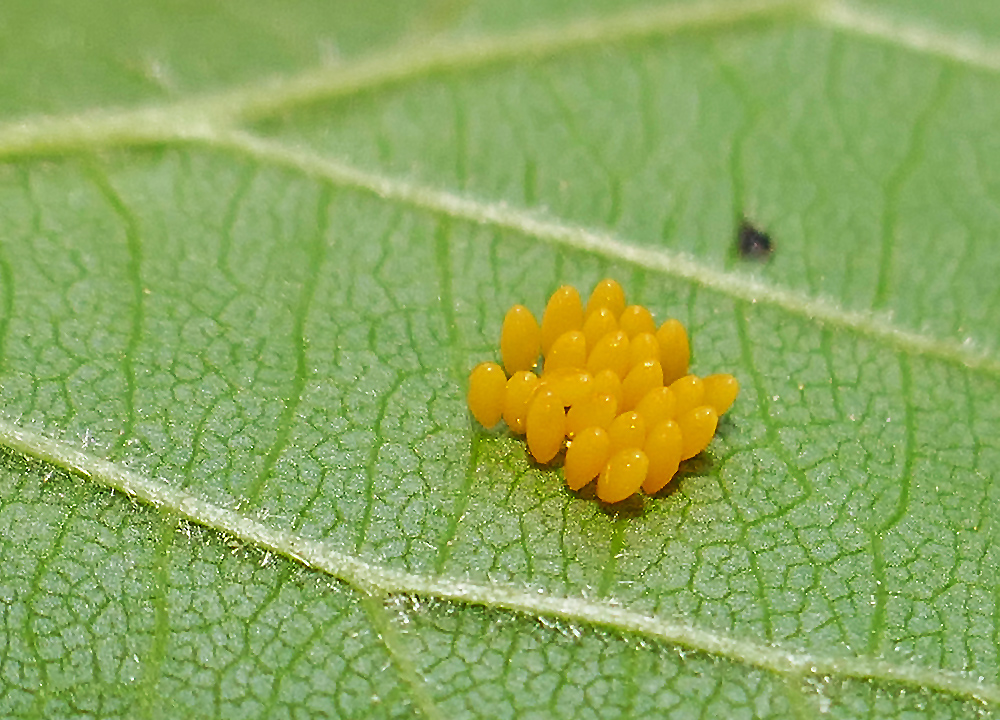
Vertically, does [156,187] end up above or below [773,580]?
above

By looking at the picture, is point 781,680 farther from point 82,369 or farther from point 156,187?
point 156,187

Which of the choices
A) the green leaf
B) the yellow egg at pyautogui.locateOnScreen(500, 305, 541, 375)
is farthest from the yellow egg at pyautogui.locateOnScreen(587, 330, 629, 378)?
the green leaf

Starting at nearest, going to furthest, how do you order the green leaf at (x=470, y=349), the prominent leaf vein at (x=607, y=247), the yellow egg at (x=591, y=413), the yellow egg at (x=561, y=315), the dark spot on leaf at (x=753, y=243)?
the green leaf at (x=470, y=349) < the yellow egg at (x=591, y=413) < the yellow egg at (x=561, y=315) < the prominent leaf vein at (x=607, y=247) < the dark spot on leaf at (x=753, y=243)

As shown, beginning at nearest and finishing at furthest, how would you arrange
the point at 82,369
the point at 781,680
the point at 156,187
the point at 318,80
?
the point at 781,680 → the point at 82,369 → the point at 156,187 → the point at 318,80

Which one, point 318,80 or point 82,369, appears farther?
point 318,80

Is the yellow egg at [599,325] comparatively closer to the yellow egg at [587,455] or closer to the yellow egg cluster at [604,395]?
the yellow egg cluster at [604,395]

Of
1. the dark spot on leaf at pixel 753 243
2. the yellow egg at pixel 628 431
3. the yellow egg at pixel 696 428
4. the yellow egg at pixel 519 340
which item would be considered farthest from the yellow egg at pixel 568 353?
the dark spot on leaf at pixel 753 243

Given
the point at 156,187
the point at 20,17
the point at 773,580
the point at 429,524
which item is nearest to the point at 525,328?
the point at 429,524
